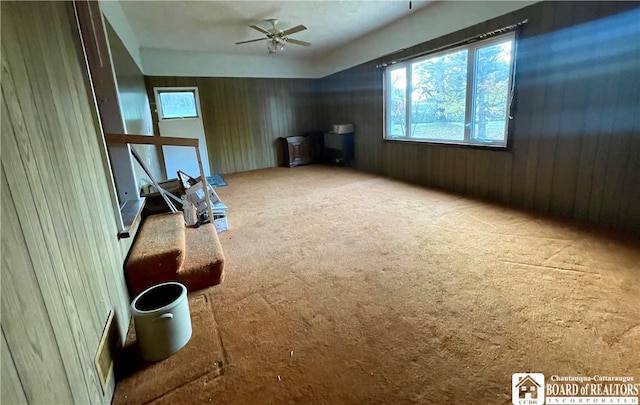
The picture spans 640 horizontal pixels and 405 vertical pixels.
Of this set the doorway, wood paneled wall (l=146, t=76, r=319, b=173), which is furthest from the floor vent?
wood paneled wall (l=146, t=76, r=319, b=173)

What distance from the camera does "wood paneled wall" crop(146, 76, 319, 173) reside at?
21.6 feet

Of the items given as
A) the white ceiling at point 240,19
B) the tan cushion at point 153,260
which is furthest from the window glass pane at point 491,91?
the tan cushion at point 153,260

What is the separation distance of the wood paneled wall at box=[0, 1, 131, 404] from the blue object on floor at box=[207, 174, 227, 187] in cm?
421

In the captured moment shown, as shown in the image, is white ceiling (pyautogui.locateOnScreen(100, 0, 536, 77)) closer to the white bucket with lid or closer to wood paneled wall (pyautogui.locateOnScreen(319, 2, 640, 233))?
Result: wood paneled wall (pyautogui.locateOnScreen(319, 2, 640, 233))

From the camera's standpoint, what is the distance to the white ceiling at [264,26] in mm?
3842

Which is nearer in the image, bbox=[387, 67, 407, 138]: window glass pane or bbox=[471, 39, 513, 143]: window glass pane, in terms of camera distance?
bbox=[471, 39, 513, 143]: window glass pane

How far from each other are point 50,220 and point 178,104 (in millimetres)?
6041

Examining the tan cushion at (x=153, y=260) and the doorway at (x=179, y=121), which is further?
the doorway at (x=179, y=121)

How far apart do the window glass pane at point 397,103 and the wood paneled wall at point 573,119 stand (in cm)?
101

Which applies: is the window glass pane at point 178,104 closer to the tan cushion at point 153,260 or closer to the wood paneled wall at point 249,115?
the wood paneled wall at point 249,115

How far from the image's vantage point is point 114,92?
90.2 inches

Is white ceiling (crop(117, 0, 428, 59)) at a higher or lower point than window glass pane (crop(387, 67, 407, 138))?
higher

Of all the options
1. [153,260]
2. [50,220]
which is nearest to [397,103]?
[153,260]

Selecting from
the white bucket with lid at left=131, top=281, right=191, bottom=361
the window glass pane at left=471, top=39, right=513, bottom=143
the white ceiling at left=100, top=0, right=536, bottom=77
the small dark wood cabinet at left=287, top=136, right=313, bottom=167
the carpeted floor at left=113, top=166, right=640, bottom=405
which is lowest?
the carpeted floor at left=113, top=166, right=640, bottom=405
